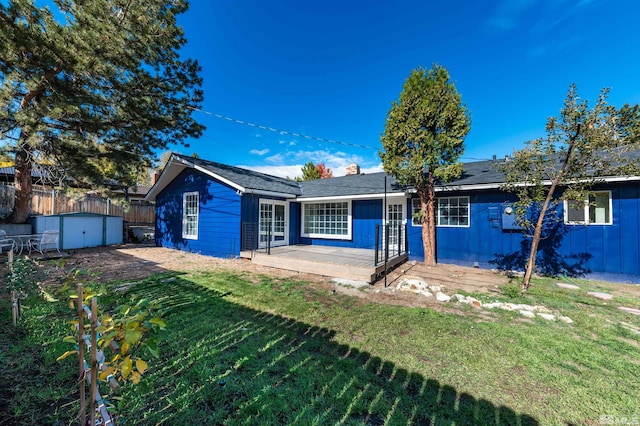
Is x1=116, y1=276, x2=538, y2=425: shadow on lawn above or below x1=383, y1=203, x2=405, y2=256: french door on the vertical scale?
below

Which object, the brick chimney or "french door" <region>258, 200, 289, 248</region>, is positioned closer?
"french door" <region>258, 200, 289, 248</region>

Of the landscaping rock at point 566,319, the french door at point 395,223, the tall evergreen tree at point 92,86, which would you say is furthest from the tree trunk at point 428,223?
the tall evergreen tree at point 92,86

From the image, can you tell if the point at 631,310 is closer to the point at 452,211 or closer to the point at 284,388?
the point at 452,211

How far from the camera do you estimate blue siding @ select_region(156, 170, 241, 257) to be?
9422 millimetres

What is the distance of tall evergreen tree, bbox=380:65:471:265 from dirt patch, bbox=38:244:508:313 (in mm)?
2102

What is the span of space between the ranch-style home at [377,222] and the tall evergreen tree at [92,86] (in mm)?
2175

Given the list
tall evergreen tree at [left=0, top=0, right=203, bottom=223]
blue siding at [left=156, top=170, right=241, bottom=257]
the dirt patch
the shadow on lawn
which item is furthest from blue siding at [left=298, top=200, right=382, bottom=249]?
tall evergreen tree at [left=0, top=0, right=203, bottom=223]

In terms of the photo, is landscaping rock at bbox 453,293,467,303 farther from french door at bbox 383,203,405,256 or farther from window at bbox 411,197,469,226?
french door at bbox 383,203,405,256

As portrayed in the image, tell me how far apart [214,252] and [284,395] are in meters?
8.65

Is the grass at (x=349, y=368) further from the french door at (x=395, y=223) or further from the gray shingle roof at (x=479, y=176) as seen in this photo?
the french door at (x=395, y=223)

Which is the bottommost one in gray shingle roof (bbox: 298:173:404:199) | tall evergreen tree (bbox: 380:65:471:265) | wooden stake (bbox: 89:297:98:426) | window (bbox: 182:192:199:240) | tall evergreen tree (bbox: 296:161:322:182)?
wooden stake (bbox: 89:297:98:426)

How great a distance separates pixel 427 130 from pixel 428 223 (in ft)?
10.2

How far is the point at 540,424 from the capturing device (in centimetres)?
195

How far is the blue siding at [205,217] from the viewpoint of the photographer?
30.9 ft
